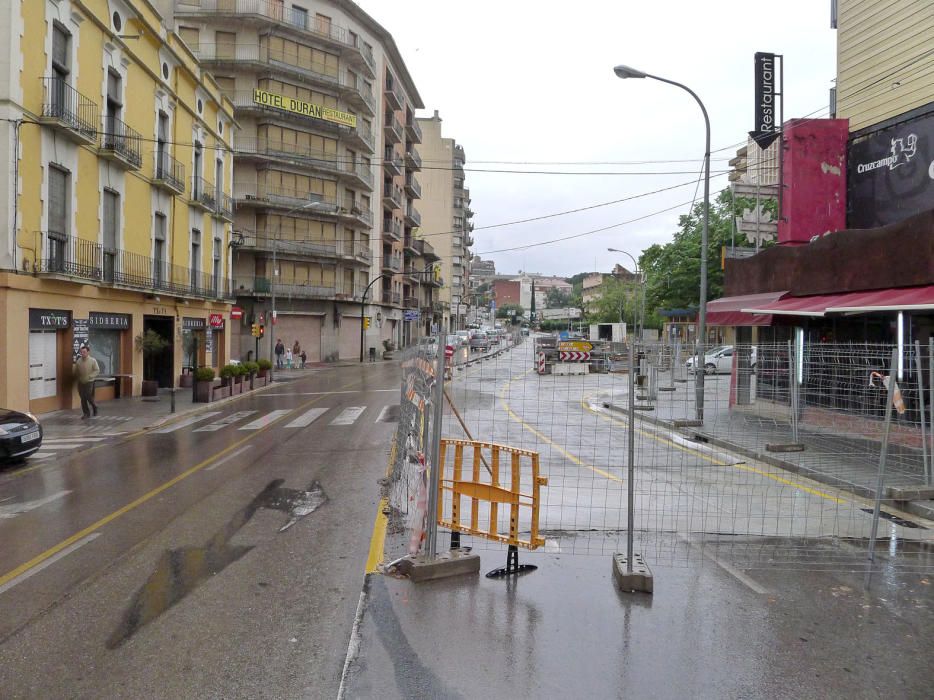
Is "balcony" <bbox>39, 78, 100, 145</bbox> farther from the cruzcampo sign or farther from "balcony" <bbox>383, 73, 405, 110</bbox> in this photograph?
"balcony" <bbox>383, 73, 405, 110</bbox>

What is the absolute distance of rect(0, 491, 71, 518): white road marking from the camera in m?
8.74

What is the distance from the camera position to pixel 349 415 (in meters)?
19.5

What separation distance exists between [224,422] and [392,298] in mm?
46564

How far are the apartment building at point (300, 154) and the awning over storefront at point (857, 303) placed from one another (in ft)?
103

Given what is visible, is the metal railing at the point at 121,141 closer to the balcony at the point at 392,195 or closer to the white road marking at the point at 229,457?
the white road marking at the point at 229,457

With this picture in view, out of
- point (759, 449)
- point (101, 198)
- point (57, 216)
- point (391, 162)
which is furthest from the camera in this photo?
→ point (391, 162)

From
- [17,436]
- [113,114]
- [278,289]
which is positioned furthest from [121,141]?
[278,289]

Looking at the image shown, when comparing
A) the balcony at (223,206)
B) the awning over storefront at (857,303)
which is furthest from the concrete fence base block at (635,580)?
the balcony at (223,206)

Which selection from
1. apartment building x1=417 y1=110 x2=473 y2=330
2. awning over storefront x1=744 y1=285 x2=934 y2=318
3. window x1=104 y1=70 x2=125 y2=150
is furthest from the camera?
apartment building x1=417 y1=110 x2=473 y2=330

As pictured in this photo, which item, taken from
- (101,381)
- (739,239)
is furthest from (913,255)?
(739,239)

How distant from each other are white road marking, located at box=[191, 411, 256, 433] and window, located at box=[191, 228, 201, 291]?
11886mm

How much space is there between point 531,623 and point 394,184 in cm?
6198

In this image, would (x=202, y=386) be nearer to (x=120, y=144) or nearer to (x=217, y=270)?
(x=120, y=144)

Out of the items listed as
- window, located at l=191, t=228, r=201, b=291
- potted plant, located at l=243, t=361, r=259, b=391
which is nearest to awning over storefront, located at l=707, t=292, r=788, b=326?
potted plant, located at l=243, t=361, r=259, b=391
